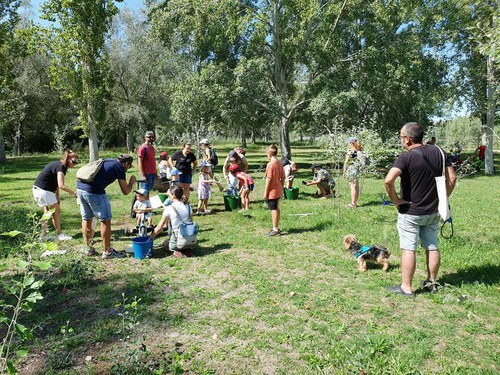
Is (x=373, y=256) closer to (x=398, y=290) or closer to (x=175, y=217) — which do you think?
(x=398, y=290)

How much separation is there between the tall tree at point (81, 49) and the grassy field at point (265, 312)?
12.7 meters

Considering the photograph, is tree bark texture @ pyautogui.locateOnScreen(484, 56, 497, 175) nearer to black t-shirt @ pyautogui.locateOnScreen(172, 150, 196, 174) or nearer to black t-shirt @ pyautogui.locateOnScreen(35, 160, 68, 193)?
black t-shirt @ pyautogui.locateOnScreen(172, 150, 196, 174)

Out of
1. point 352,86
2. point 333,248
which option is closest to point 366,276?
point 333,248

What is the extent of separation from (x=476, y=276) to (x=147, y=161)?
6692mm

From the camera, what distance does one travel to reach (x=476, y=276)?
16.6 feet

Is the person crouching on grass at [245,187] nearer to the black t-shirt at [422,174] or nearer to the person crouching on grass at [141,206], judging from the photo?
the person crouching on grass at [141,206]

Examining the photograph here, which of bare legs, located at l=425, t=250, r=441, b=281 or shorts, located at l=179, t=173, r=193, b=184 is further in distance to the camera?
shorts, located at l=179, t=173, r=193, b=184

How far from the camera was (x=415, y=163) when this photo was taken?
14.0ft

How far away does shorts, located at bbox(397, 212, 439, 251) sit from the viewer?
436 centimetres

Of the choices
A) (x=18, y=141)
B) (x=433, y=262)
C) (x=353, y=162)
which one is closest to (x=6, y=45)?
(x=18, y=141)

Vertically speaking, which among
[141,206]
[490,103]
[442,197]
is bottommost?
[141,206]

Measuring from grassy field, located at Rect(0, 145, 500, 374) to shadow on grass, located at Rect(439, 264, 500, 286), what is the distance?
0.08 ft

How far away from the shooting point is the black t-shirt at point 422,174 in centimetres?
424

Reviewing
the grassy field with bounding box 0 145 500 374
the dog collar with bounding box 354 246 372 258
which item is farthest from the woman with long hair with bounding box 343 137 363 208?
the dog collar with bounding box 354 246 372 258
